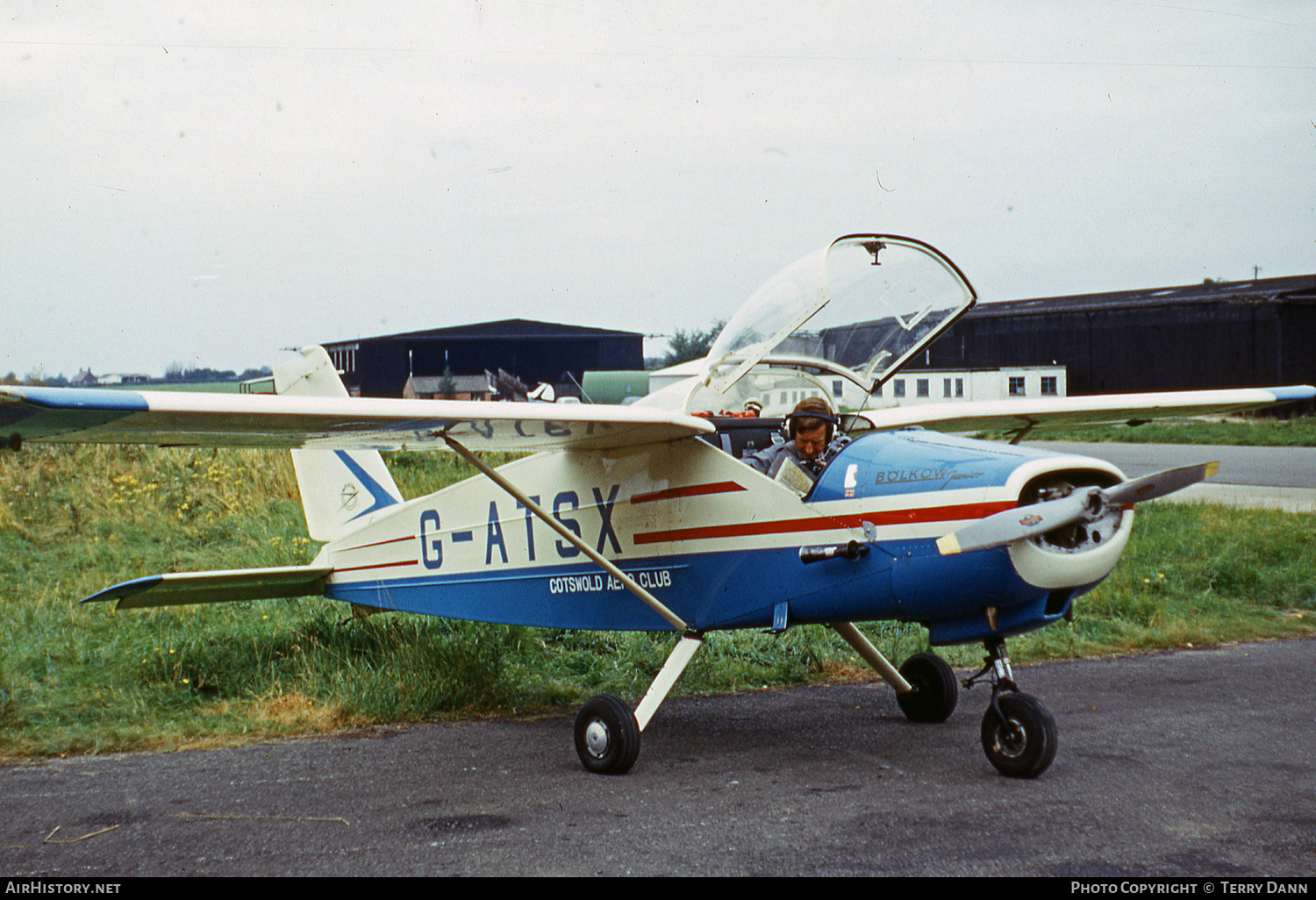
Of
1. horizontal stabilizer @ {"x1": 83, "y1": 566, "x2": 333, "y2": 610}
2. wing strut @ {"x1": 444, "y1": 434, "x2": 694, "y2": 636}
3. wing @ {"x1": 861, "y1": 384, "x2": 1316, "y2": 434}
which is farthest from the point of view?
wing @ {"x1": 861, "y1": 384, "x2": 1316, "y2": 434}

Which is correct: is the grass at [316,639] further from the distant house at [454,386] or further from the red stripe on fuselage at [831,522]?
the distant house at [454,386]

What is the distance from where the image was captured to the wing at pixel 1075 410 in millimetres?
6098

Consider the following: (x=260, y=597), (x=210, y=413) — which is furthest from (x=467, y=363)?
(x=210, y=413)

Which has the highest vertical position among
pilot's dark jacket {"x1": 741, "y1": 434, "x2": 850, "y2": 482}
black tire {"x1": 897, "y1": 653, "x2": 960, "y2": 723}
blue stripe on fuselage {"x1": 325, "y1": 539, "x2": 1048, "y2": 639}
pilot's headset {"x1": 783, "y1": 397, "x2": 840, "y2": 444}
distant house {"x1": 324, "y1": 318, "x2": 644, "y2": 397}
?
distant house {"x1": 324, "y1": 318, "x2": 644, "y2": 397}

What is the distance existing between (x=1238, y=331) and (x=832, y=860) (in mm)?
35350

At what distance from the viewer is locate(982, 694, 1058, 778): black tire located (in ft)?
14.6

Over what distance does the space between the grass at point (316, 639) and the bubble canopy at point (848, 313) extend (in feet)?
7.18

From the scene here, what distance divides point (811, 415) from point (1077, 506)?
1.46m

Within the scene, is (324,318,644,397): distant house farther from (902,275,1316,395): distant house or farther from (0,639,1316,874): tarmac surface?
(0,639,1316,874): tarmac surface

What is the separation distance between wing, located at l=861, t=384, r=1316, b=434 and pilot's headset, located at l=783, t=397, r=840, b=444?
1.73ft

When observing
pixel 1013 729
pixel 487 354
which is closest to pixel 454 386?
pixel 487 354

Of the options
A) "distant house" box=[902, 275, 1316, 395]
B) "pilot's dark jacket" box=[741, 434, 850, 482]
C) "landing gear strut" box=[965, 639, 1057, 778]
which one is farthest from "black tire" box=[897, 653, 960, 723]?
"distant house" box=[902, 275, 1316, 395]

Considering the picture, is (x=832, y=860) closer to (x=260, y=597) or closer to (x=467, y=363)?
(x=260, y=597)

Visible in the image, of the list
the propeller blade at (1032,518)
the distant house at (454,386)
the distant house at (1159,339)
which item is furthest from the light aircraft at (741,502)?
the distant house at (1159,339)
